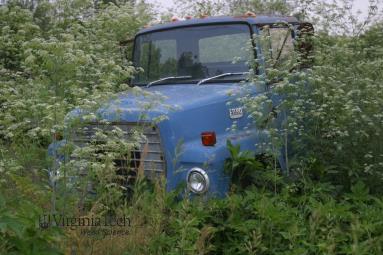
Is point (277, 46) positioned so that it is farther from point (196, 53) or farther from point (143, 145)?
point (143, 145)

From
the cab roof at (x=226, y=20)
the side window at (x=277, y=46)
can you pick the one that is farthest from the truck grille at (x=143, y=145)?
the cab roof at (x=226, y=20)

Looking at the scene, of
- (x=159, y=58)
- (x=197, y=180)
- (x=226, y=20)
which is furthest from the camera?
(x=159, y=58)

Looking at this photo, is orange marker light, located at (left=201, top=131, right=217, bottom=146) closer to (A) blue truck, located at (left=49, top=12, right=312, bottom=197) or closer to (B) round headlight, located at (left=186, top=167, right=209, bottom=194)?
(A) blue truck, located at (left=49, top=12, right=312, bottom=197)

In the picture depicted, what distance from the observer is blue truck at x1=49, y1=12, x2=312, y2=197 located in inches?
184

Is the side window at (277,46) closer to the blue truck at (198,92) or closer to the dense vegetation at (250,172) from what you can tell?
the blue truck at (198,92)

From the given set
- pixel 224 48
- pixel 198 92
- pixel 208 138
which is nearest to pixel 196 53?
pixel 224 48

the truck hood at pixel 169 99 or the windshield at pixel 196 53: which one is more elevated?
the windshield at pixel 196 53

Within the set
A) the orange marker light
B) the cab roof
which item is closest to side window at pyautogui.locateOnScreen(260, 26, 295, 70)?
the cab roof

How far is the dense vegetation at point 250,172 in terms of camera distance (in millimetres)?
3801

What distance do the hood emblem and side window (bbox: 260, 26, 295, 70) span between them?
551mm

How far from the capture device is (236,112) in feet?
17.2

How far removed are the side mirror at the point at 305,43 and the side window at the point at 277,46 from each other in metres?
0.11

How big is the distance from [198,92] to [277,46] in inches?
42.4

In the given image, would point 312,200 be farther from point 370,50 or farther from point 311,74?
point 370,50
